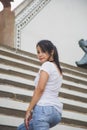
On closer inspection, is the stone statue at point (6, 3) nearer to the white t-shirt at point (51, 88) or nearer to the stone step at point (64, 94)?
the stone step at point (64, 94)

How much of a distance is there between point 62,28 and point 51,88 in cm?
695

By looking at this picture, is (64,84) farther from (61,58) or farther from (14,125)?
(61,58)

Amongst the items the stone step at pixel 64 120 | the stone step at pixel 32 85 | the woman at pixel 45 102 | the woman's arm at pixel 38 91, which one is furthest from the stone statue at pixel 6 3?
the woman's arm at pixel 38 91

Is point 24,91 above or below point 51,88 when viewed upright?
below

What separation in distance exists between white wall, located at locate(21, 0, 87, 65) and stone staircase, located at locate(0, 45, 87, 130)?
170 centimetres

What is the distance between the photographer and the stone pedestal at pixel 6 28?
28.1 ft

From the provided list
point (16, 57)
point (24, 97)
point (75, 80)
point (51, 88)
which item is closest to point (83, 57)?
point (75, 80)

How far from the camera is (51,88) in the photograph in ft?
10.3

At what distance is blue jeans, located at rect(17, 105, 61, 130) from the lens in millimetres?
3010

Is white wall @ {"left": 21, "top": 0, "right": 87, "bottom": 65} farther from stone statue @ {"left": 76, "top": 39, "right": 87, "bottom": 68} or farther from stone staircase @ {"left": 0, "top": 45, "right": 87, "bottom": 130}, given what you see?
stone staircase @ {"left": 0, "top": 45, "right": 87, "bottom": 130}

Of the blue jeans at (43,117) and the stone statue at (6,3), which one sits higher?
the stone statue at (6,3)

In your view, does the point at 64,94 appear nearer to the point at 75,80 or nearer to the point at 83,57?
the point at 75,80

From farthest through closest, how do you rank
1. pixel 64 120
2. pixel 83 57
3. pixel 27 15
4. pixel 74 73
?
pixel 83 57
pixel 27 15
pixel 74 73
pixel 64 120

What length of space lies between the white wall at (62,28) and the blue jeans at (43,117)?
233 inches
